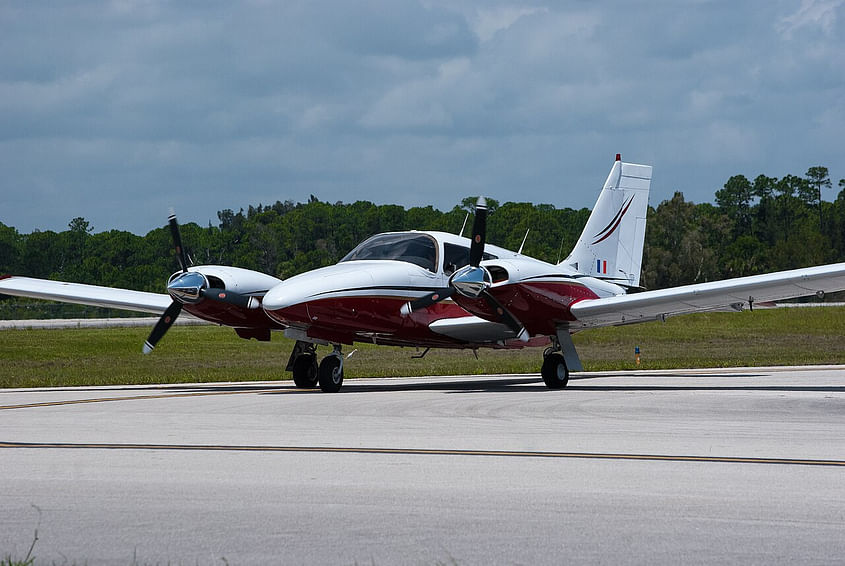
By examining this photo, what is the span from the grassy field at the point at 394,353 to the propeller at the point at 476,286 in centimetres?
831

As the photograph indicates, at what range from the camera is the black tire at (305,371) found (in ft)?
74.0

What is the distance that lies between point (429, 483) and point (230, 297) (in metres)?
13.7

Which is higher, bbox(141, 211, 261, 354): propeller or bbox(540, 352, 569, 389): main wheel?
bbox(141, 211, 261, 354): propeller

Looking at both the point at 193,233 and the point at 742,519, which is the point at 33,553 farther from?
the point at 193,233

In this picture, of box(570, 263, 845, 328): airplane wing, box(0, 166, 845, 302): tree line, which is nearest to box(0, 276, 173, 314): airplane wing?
box(570, 263, 845, 328): airplane wing

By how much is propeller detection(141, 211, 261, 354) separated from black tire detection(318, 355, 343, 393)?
8.53ft

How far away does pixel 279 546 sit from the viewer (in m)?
6.54

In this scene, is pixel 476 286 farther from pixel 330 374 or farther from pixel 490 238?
pixel 490 238

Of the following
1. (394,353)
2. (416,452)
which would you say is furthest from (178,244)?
(394,353)

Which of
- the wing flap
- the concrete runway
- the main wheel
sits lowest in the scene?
the concrete runway

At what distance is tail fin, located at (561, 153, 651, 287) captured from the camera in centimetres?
2541

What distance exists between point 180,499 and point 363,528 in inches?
73.5

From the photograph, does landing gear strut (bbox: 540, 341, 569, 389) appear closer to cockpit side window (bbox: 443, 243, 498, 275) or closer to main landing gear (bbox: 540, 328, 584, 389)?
main landing gear (bbox: 540, 328, 584, 389)

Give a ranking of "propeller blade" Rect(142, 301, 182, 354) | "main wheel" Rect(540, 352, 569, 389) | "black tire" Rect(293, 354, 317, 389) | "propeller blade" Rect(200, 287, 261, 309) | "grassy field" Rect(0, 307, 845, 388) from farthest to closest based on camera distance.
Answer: "grassy field" Rect(0, 307, 845, 388), "black tire" Rect(293, 354, 317, 389), "propeller blade" Rect(142, 301, 182, 354), "main wheel" Rect(540, 352, 569, 389), "propeller blade" Rect(200, 287, 261, 309)
